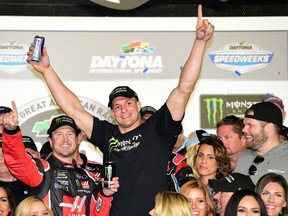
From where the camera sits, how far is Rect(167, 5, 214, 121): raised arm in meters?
6.74

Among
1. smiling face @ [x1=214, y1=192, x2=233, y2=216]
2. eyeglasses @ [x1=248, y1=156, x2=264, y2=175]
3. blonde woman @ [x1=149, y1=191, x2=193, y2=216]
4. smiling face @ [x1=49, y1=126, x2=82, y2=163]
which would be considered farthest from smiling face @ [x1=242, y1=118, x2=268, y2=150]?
smiling face @ [x1=49, y1=126, x2=82, y2=163]

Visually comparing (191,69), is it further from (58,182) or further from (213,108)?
(213,108)

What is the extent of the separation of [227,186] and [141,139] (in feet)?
2.60

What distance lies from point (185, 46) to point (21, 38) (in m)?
1.76

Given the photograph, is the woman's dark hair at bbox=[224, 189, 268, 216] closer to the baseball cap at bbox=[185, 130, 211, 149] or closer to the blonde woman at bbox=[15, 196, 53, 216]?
the blonde woman at bbox=[15, 196, 53, 216]

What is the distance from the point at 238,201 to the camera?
6461mm

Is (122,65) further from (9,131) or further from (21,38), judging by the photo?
(9,131)

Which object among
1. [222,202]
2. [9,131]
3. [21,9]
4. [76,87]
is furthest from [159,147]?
[21,9]

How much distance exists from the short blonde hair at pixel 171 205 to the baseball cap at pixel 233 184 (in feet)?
1.95

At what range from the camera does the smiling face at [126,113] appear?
23.4ft

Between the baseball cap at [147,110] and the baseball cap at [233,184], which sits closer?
the baseball cap at [233,184]

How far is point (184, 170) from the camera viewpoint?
25.9 feet

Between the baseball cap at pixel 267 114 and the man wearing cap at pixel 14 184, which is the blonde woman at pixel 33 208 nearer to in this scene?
the man wearing cap at pixel 14 184

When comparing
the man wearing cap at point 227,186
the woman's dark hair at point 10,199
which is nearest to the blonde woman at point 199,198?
the man wearing cap at point 227,186
